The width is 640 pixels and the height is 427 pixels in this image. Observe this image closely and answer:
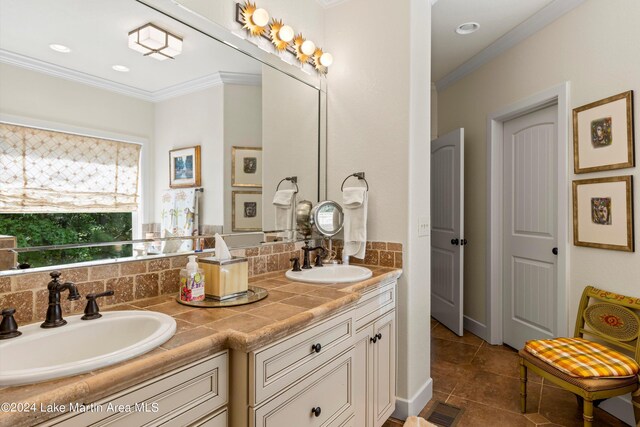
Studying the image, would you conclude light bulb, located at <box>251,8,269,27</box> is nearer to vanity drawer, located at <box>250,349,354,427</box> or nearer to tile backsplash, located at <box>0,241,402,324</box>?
tile backsplash, located at <box>0,241,402,324</box>

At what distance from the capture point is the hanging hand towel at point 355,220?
2172 millimetres

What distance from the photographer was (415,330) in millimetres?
2170

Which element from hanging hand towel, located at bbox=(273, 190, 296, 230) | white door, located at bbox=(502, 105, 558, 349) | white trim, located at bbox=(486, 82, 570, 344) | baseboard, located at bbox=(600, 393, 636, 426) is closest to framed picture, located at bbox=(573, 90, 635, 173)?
white trim, located at bbox=(486, 82, 570, 344)

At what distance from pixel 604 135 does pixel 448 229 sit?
1593 millimetres

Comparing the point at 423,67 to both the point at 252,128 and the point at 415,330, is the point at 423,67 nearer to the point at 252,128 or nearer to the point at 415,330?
the point at 252,128

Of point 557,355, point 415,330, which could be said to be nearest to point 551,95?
point 557,355

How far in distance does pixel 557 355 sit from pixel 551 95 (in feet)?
6.03

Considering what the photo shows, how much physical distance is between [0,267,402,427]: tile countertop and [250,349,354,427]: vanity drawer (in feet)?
0.69

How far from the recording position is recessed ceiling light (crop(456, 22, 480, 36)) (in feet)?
9.31

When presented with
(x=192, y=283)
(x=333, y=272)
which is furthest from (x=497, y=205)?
(x=192, y=283)

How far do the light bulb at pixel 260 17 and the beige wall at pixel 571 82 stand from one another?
2.11 m

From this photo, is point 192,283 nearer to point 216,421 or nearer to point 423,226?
point 216,421

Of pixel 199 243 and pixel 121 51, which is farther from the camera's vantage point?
pixel 199 243

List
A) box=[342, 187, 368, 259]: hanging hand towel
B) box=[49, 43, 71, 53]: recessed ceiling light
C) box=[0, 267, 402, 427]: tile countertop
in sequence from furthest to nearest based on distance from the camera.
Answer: box=[342, 187, 368, 259]: hanging hand towel
box=[49, 43, 71, 53]: recessed ceiling light
box=[0, 267, 402, 427]: tile countertop
